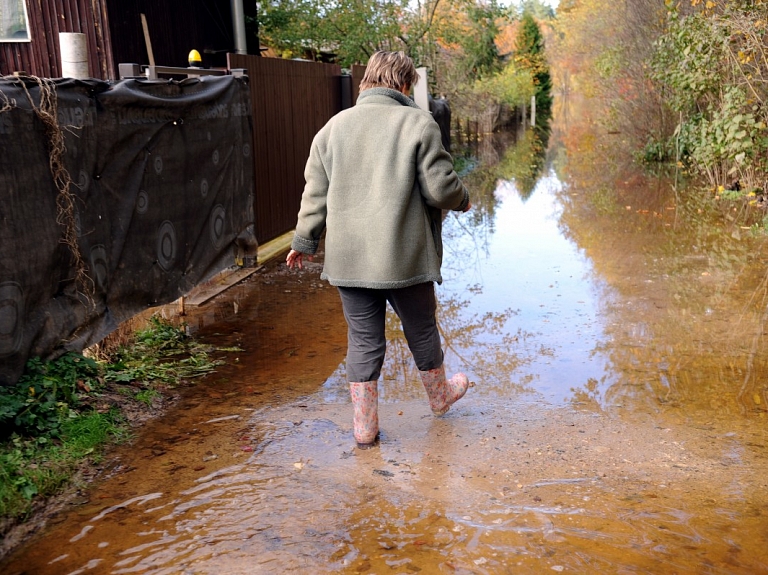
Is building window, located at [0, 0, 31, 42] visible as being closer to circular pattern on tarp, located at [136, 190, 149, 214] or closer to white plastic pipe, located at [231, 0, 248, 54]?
white plastic pipe, located at [231, 0, 248, 54]

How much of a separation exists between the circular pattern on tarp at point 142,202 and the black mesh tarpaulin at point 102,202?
0.04ft

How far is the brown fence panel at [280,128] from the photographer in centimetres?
862

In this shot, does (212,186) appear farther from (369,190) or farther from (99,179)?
(369,190)

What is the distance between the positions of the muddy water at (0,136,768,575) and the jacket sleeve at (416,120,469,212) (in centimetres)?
126

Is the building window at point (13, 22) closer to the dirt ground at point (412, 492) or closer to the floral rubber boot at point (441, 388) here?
the dirt ground at point (412, 492)

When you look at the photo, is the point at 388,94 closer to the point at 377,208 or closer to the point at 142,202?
the point at 377,208

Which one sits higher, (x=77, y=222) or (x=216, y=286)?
(x=77, y=222)

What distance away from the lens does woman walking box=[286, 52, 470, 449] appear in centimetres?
392

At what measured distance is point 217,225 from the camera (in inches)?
276

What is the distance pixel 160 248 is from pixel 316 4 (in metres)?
13.0

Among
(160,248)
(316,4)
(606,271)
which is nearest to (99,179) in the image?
(160,248)

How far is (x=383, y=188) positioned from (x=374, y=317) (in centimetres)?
66

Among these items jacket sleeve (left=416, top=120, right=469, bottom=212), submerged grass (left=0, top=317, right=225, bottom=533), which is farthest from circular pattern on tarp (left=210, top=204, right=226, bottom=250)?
jacket sleeve (left=416, top=120, right=469, bottom=212)

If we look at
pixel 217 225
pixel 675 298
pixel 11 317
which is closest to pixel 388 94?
pixel 11 317
